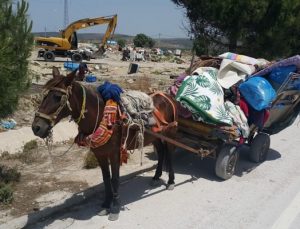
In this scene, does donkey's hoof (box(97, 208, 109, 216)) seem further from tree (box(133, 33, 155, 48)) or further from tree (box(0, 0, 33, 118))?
tree (box(133, 33, 155, 48))

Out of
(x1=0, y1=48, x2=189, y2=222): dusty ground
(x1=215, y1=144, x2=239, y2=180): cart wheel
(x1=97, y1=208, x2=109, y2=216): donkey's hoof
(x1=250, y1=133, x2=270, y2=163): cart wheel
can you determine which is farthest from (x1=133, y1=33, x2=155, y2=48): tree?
(x1=97, y1=208, x2=109, y2=216): donkey's hoof

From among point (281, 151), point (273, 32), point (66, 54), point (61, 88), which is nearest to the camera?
point (61, 88)

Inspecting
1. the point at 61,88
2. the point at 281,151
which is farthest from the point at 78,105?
the point at 281,151

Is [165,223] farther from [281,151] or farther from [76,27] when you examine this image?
[76,27]

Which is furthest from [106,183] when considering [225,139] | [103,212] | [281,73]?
[281,73]

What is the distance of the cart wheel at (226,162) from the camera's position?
287 inches

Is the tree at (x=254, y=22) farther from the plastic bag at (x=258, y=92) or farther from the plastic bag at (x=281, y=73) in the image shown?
the plastic bag at (x=258, y=92)

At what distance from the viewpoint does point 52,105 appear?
492 centimetres

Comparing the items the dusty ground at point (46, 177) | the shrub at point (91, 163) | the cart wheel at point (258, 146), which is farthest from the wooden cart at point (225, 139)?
the shrub at point (91, 163)

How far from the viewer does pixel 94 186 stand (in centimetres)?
666

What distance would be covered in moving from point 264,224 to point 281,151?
4120 mm

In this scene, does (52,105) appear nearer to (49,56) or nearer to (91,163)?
(91,163)

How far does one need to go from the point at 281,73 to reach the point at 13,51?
4.69 m

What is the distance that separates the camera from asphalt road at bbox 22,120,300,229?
568cm
